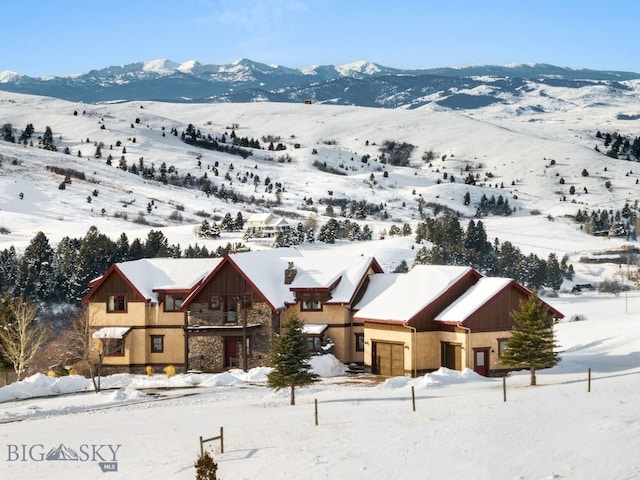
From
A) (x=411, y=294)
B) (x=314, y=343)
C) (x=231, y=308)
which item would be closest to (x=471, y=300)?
(x=411, y=294)

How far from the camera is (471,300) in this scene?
141 feet

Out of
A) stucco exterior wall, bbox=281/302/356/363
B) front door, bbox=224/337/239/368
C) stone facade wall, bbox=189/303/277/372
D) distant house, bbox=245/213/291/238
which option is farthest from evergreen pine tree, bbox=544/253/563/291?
front door, bbox=224/337/239/368

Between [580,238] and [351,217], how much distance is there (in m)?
42.9

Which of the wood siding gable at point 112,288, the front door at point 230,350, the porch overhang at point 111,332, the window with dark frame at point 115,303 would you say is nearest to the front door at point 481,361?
the front door at point 230,350

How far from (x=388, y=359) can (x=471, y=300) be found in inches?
215

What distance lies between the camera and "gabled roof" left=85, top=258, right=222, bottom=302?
4781 cm

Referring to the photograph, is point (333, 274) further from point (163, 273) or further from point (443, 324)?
point (163, 273)

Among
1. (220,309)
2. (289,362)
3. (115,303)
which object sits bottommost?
(289,362)

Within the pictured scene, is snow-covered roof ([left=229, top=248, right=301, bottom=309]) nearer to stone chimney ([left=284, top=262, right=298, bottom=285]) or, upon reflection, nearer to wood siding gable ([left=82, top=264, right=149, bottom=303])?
stone chimney ([left=284, top=262, right=298, bottom=285])

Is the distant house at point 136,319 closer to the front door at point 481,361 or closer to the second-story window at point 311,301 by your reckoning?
the second-story window at point 311,301

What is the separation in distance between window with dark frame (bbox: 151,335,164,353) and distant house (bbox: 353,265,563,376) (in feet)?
39.2

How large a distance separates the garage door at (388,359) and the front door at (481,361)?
3.85 meters

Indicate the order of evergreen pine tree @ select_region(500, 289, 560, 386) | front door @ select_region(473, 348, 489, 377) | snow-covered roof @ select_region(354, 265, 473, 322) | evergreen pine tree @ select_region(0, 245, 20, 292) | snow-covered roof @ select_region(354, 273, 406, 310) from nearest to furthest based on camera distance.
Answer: evergreen pine tree @ select_region(500, 289, 560, 386) < front door @ select_region(473, 348, 489, 377) < snow-covered roof @ select_region(354, 265, 473, 322) < snow-covered roof @ select_region(354, 273, 406, 310) < evergreen pine tree @ select_region(0, 245, 20, 292)

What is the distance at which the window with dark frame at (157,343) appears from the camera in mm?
47875
